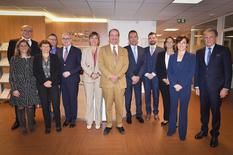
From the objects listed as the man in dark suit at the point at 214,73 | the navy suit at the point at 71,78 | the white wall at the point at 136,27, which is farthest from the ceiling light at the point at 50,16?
the man in dark suit at the point at 214,73

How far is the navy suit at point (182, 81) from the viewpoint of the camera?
311 centimetres

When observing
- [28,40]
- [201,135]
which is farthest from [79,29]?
[201,135]

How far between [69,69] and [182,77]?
1.94 m

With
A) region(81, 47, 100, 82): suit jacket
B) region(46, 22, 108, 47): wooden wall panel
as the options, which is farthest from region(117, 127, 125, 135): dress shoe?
region(46, 22, 108, 47): wooden wall panel

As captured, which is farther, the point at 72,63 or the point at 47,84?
the point at 72,63

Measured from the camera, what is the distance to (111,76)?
129 inches

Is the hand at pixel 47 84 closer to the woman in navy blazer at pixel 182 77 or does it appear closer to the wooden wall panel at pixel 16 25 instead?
the woman in navy blazer at pixel 182 77

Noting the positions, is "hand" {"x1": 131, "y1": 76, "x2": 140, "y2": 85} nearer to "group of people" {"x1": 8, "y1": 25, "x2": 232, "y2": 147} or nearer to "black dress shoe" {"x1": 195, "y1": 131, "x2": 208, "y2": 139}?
"group of people" {"x1": 8, "y1": 25, "x2": 232, "y2": 147}

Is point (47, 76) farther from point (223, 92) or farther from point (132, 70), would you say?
Answer: point (223, 92)

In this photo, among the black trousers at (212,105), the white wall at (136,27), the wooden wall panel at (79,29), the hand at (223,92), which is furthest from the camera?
A: the white wall at (136,27)

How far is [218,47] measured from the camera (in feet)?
9.95

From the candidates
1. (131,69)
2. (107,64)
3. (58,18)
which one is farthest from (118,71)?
(58,18)

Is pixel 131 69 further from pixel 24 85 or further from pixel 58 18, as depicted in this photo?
pixel 58 18

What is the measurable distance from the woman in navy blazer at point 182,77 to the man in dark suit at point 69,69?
1.66 metres
